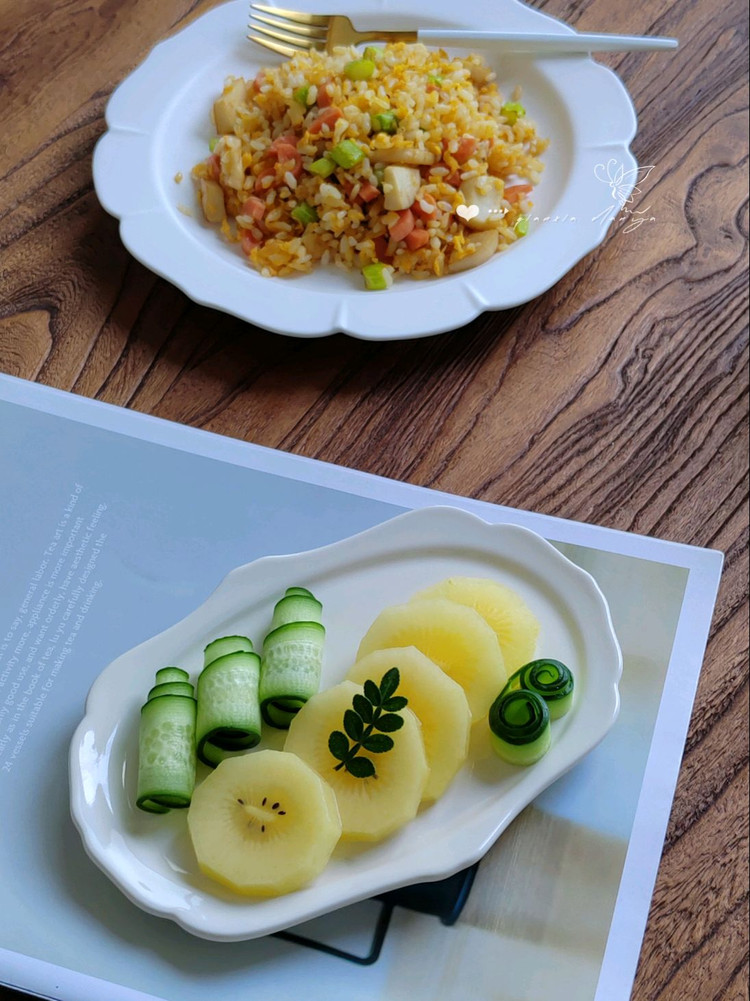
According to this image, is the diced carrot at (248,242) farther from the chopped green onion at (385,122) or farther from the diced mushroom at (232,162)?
Result: the chopped green onion at (385,122)

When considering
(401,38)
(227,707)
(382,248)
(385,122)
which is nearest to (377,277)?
(382,248)

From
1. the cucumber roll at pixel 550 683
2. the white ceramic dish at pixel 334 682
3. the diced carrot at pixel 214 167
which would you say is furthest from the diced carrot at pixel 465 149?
the cucumber roll at pixel 550 683

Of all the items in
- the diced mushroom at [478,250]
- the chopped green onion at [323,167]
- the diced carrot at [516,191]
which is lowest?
the diced mushroom at [478,250]

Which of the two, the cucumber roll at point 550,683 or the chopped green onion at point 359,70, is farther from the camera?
the chopped green onion at point 359,70

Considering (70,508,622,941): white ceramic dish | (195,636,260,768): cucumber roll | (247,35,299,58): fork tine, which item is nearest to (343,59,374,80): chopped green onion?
(247,35,299,58): fork tine

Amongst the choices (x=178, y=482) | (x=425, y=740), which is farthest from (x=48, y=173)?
(x=425, y=740)

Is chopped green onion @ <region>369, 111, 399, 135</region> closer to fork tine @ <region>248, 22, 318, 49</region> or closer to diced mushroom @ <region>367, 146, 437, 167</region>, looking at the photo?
diced mushroom @ <region>367, 146, 437, 167</region>

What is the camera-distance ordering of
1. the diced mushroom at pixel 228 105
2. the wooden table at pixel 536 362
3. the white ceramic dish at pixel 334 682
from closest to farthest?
1. the white ceramic dish at pixel 334 682
2. the wooden table at pixel 536 362
3. the diced mushroom at pixel 228 105
